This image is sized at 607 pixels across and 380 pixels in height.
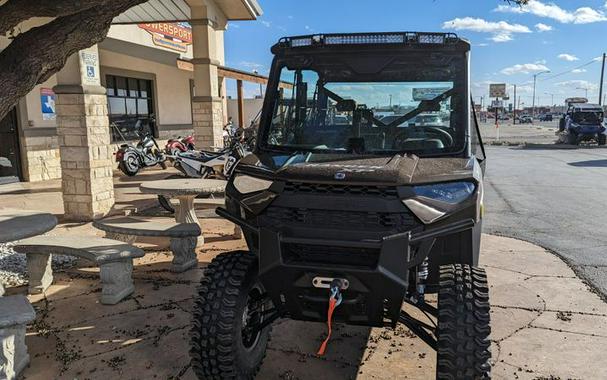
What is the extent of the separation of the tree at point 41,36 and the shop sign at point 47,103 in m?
8.89

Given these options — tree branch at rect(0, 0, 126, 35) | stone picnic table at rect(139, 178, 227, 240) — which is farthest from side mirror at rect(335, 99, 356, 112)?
stone picnic table at rect(139, 178, 227, 240)

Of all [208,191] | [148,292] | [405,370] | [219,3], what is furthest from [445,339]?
[219,3]

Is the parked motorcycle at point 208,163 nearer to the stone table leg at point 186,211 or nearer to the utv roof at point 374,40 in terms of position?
the stone table leg at point 186,211

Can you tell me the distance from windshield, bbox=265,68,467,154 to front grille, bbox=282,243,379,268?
901 millimetres

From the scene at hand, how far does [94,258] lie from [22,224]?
659 mm

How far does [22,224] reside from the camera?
4.07 metres

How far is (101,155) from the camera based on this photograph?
8.08 meters

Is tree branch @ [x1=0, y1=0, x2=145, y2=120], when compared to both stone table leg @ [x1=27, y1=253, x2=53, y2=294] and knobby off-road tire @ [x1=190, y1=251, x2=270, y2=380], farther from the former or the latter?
knobby off-road tire @ [x1=190, y1=251, x2=270, y2=380]

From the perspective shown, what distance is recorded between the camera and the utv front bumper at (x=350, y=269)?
2.45 metres

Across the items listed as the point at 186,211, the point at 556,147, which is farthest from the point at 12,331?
the point at 556,147

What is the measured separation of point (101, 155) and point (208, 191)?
303cm

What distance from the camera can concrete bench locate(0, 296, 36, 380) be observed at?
3031mm

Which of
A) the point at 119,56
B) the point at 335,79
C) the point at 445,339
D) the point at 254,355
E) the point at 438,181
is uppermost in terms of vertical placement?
the point at 119,56

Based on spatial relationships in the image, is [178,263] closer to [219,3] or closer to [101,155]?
[101,155]
